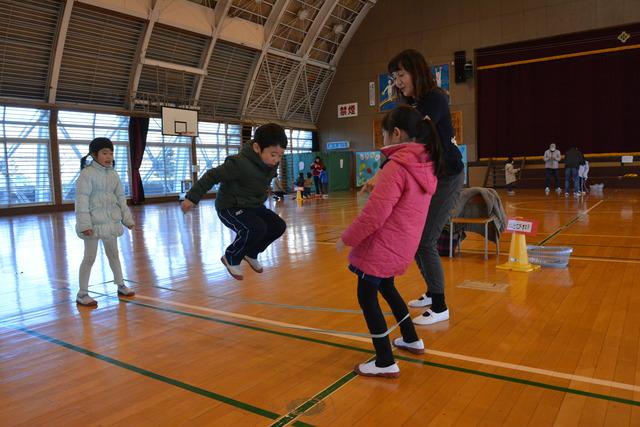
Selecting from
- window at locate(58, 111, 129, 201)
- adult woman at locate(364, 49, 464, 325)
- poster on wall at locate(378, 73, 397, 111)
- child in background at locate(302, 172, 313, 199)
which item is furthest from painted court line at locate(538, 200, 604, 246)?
window at locate(58, 111, 129, 201)

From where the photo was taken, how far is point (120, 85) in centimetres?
1631

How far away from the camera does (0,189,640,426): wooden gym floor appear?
6.50 ft

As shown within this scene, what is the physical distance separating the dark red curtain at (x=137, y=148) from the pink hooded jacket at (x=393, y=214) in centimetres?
1651

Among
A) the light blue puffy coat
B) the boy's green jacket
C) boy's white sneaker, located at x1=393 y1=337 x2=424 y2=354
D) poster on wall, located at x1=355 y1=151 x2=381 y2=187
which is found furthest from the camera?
poster on wall, located at x1=355 y1=151 x2=381 y2=187

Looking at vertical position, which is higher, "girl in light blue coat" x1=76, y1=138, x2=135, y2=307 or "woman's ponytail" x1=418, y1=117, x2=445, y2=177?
"woman's ponytail" x1=418, y1=117, x2=445, y2=177

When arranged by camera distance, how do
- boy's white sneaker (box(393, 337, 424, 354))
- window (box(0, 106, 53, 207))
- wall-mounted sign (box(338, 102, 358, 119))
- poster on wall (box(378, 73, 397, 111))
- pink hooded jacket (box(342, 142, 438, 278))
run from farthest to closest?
wall-mounted sign (box(338, 102, 358, 119))
poster on wall (box(378, 73, 397, 111))
window (box(0, 106, 53, 207))
boy's white sneaker (box(393, 337, 424, 354))
pink hooded jacket (box(342, 142, 438, 278))

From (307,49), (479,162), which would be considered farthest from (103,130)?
(479,162)

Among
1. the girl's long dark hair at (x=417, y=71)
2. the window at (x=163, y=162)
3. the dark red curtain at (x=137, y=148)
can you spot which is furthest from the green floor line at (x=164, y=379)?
the window at (x=163, y=162)

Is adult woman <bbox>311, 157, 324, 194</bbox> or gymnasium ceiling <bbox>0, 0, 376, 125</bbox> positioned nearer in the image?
gymnasium ceiling <bbox>0, 0, 376, 125</bbox>

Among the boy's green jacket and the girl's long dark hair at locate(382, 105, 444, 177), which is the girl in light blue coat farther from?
the girl's long dark hair at locate(382, 105, 444, 177)

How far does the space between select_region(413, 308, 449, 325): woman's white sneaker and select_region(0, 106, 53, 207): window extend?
15.3 m

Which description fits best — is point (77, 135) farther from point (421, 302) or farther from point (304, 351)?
point (304, 351)

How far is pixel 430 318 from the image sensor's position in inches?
118

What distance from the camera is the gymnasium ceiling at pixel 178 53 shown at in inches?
543
